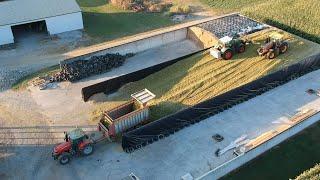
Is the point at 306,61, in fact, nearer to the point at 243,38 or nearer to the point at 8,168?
the point at 243,38

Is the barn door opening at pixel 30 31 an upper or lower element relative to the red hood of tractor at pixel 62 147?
upper

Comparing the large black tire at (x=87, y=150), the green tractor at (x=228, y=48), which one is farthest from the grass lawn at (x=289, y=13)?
the large black tire at (x=87, y=150)

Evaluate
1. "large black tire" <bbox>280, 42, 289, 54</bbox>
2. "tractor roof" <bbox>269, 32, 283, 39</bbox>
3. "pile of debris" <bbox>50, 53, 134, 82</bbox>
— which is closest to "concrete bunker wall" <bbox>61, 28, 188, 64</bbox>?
"pile of debris" <bbox>50, 53, 134, 82</bbox>

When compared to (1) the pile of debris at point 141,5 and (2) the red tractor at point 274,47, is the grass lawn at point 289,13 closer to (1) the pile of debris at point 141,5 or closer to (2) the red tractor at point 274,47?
(2) the red tractor at point 274,47

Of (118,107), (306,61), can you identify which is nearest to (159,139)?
(118,107)

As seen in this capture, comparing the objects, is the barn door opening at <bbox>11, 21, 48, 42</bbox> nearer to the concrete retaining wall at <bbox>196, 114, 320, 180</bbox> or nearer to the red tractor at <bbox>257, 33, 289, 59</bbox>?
the red tractor at <bbox>257, 33, 289, 59</bbox>

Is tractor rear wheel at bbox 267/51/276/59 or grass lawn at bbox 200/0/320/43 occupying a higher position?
grass lawn at bbox 200/0/320/43

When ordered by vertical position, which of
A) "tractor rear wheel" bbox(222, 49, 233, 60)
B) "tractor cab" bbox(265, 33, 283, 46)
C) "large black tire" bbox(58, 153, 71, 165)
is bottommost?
"large black tire" bbox(58, 153, 71, 165)
